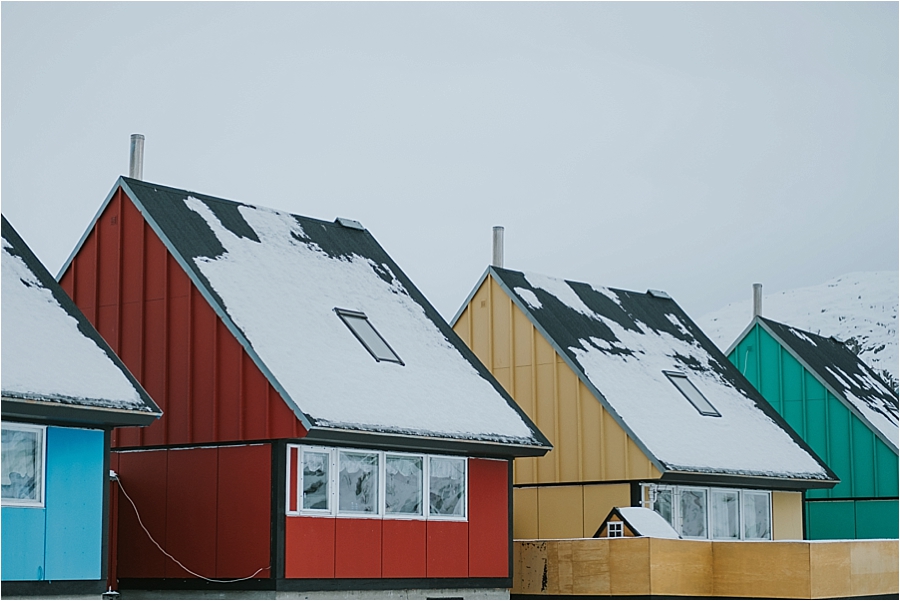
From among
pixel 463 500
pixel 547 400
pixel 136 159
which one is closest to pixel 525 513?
pixel 547 400

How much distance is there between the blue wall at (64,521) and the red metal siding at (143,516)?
3475 mm

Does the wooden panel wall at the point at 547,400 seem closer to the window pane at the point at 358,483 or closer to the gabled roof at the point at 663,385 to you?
the gabled roof at the point at 663,385

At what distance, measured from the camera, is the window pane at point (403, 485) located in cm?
2180

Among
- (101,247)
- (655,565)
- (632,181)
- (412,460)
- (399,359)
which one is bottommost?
(655,565)

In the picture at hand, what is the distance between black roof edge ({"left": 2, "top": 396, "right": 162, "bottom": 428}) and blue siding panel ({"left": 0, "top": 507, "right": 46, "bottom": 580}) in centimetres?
114

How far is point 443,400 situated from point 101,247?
20.7 feet

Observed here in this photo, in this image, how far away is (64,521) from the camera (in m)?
17.7

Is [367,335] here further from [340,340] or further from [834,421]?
[834,421]

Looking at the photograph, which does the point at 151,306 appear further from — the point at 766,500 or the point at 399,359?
the point at 766,500

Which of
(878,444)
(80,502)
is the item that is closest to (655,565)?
(80,502)

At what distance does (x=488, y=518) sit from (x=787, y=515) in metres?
9.26

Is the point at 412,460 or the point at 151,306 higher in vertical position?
the point at 151,306

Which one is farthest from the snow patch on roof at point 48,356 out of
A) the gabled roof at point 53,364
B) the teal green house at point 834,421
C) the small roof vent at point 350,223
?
the teal green house at point 834,421

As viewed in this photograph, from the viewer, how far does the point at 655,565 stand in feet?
74.7
